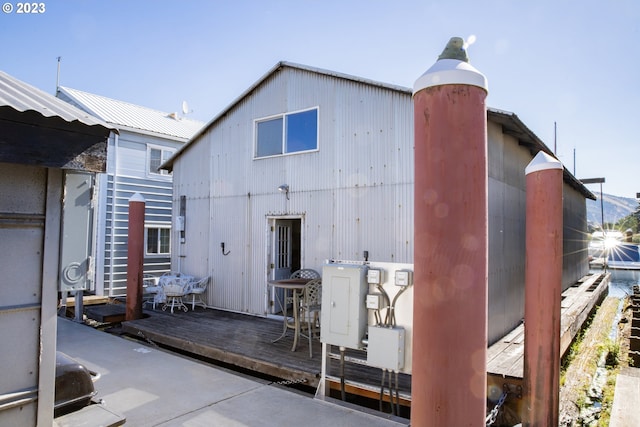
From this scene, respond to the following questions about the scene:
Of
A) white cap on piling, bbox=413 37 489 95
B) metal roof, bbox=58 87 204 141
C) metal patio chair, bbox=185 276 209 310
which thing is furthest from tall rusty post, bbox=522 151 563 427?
metal roof, bbox=58 87 204 141

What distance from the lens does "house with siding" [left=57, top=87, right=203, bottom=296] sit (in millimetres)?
10922

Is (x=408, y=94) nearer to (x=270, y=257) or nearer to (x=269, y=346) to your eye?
(x=270, y=257)

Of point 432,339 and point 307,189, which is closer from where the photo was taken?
point 432,339

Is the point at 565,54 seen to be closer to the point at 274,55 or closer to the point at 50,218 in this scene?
the point at 274,55

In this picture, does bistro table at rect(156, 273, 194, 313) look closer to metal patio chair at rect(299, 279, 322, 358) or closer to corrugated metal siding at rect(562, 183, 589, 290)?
metal patio chair at rect(299, 279, 322, 358)

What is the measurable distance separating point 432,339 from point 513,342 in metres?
5.05

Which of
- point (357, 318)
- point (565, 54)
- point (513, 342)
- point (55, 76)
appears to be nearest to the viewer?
point (357, 318)

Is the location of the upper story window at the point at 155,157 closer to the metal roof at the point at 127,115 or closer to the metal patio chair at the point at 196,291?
the metal roof at the point at 127,115

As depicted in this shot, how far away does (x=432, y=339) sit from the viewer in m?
1.66

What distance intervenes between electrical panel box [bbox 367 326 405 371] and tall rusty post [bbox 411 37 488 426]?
1813mm

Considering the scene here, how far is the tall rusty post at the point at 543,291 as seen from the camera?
3.19 meters

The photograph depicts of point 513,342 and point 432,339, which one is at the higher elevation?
point 432,339

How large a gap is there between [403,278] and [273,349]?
292cm

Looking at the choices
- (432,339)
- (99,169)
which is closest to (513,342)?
(432,339)
